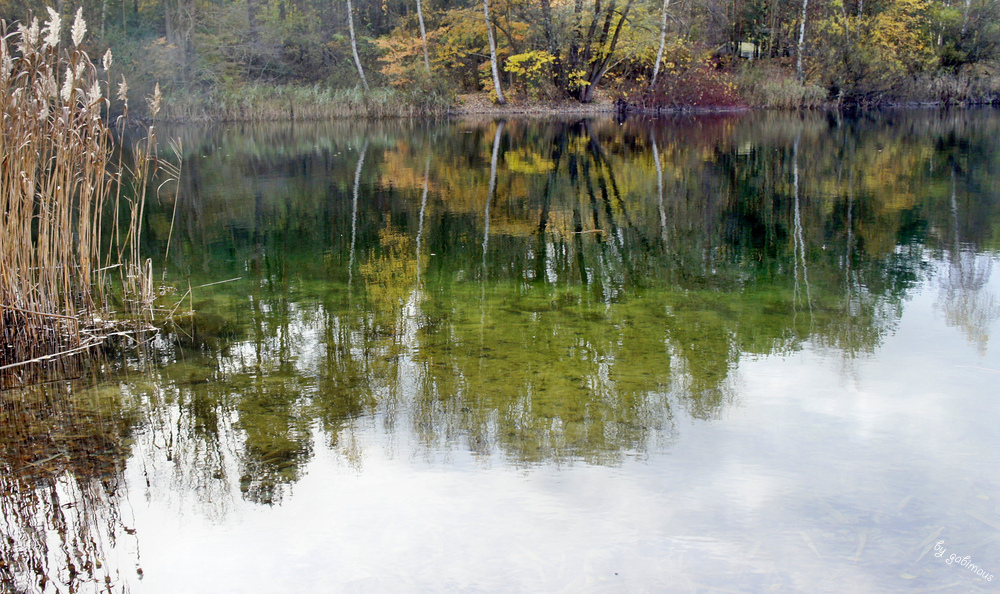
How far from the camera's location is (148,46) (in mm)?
28953

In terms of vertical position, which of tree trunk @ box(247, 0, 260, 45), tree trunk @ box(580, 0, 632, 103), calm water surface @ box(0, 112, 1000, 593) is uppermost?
tree trunk @ box(247, 0, 260, 45)

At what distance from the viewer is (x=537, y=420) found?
11.8 ft

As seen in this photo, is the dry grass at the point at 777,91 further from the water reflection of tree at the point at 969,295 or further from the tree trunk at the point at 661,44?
the water reflection of tree at the point at 969,295

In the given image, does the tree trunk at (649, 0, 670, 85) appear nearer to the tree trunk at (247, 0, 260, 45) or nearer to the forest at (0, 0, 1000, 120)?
the forest at (0, 0, 1000, 120)

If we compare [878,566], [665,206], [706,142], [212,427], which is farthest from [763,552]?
[706,142]

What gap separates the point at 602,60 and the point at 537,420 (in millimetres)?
26466

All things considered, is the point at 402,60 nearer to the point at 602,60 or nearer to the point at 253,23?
the point at 253,23

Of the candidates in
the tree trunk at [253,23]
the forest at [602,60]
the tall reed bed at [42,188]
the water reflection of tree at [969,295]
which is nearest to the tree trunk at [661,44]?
the forest at [602,60]

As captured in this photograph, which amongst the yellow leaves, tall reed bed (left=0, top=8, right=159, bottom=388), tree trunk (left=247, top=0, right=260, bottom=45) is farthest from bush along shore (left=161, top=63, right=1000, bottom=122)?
tall reed bed (left=0, top=8, right=159, bottom=388)

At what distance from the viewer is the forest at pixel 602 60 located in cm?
2761

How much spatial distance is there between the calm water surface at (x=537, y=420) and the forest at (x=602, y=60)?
69.5ft

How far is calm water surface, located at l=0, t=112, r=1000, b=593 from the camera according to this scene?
8.57ft

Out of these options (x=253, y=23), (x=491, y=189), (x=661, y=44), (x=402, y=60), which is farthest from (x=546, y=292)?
(x=253, y=23)

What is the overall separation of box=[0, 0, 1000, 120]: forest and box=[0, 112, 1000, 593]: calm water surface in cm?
2119
